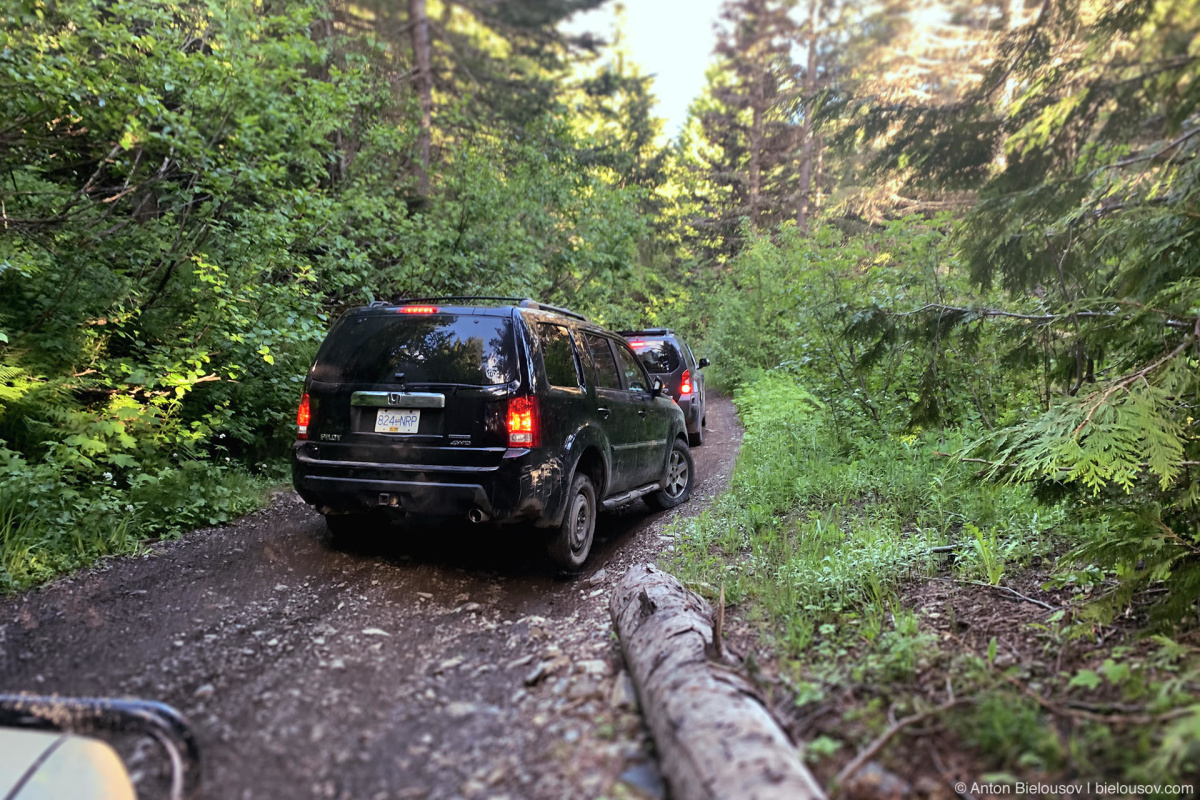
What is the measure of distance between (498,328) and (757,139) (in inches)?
757

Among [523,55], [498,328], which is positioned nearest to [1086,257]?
[498,328]

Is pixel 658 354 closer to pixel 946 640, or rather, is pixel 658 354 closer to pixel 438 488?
pixel 438 488

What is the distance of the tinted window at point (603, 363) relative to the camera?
17.9ft

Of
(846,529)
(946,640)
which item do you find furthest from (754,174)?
(946,640)

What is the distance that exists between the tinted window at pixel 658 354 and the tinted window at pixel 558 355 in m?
5.51

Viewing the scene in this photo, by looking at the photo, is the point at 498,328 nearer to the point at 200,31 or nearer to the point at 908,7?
the point at 908,7

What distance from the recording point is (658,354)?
10586 millimetres

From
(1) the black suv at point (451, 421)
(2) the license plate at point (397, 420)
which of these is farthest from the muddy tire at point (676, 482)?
(2) the license plate at point (397, 420)

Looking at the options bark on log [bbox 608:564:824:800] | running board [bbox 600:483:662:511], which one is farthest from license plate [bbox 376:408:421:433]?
bark on log [bbox 608:564:824:800]

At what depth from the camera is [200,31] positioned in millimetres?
7227

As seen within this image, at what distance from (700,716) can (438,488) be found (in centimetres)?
248

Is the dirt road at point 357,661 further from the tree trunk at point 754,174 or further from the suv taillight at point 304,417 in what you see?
the tree trunk at point 754,174

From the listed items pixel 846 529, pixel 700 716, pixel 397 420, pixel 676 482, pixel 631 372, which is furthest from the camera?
pixel 676 482

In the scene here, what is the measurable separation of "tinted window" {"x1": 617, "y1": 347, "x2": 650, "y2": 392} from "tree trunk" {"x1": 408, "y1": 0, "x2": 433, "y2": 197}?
851 cm
